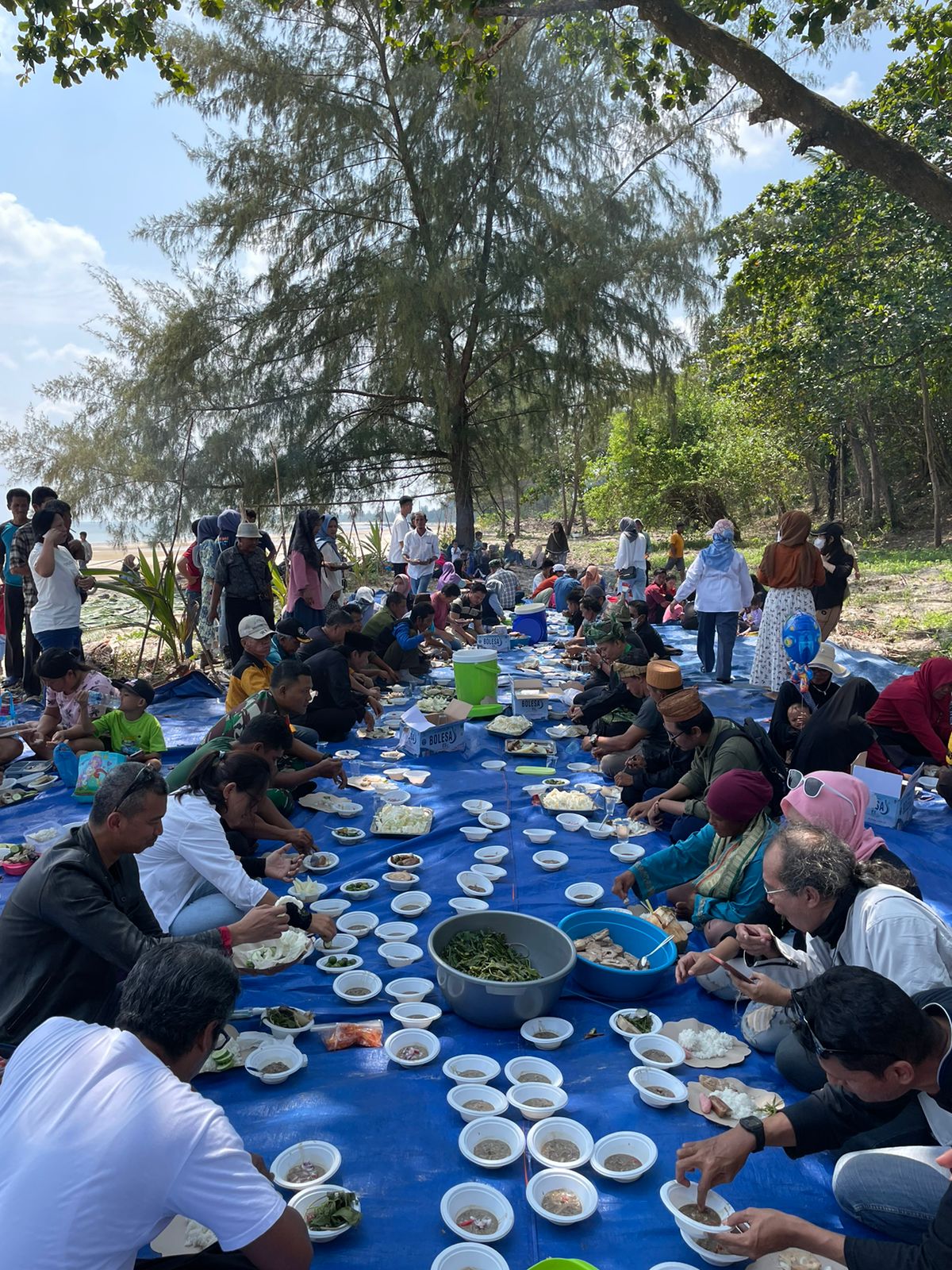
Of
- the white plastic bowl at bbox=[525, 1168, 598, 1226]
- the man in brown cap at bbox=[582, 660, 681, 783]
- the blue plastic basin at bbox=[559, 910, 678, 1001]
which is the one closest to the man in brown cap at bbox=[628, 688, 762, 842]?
the man in brown cap at bbox=[582, 660, 681, 783]

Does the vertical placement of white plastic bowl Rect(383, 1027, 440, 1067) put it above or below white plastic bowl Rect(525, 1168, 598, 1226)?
above

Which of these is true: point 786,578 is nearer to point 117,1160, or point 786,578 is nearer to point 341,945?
point 341,945

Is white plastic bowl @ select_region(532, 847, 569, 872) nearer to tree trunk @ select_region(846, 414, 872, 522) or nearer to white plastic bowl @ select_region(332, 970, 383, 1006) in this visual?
white plastic bowl @ select_region(332, 970, 383, 1006)

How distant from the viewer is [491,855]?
399 cm

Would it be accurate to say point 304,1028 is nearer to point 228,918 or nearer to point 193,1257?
point 228,918

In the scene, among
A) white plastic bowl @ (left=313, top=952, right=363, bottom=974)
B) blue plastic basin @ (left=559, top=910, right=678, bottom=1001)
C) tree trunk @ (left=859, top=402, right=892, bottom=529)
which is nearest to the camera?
blue plastic basin @ (left=559, top=910, right=678, bottom=1001)

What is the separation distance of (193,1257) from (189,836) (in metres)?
1.55

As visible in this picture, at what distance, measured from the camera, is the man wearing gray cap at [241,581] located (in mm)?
6539

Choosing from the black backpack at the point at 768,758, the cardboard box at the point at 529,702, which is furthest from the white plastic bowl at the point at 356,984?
the cardboard box at the point at 529,702

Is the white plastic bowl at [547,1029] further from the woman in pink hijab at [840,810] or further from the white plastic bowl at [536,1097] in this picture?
the woman in pink hijab at [840,810]

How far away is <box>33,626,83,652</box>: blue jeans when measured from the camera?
591 cm

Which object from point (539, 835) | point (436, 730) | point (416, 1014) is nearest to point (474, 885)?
point (539, 835)

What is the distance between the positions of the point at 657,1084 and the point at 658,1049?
0.57 feet

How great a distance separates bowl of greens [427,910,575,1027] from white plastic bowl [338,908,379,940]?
53 cm
